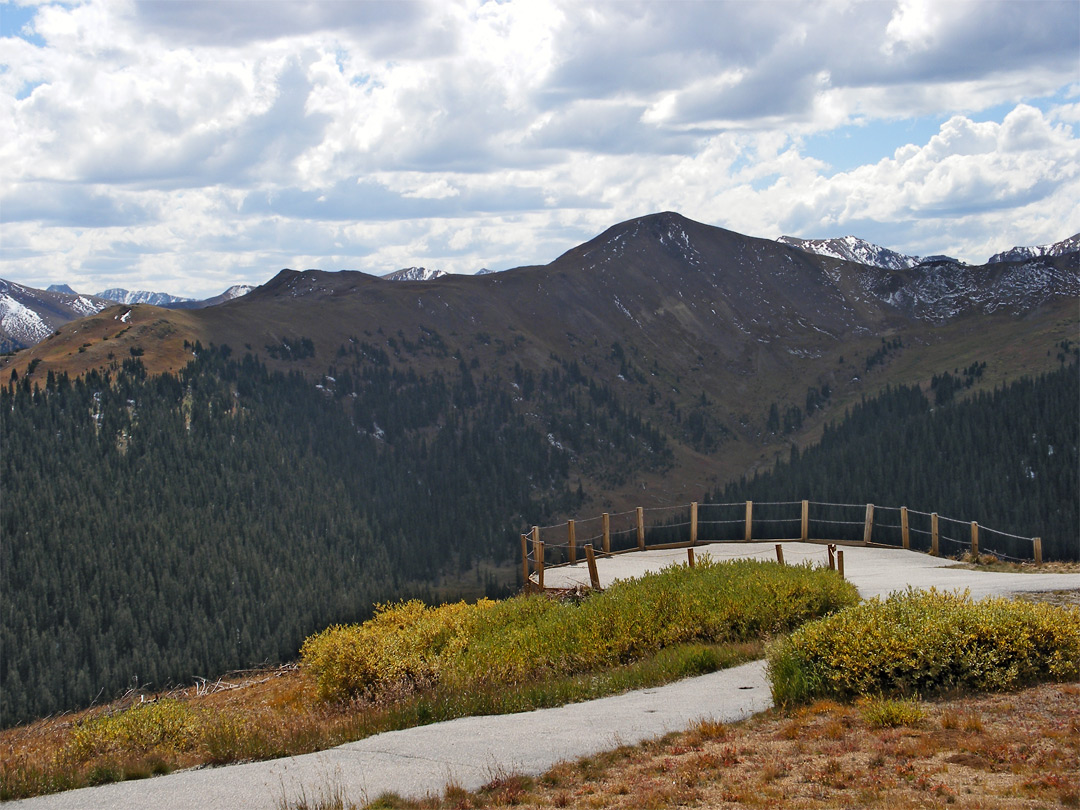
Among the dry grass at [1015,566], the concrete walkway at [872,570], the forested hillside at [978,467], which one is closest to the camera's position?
the concrete walkway at [872,570]

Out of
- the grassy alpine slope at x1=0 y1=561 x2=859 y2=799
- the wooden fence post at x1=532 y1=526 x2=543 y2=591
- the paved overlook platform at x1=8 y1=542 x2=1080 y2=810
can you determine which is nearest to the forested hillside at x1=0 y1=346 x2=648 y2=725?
the wooden fence post at x1=532 y1=526 x2=543 y2=591

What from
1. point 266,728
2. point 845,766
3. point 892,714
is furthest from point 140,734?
point 892,714

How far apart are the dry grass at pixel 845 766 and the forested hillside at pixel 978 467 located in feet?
292

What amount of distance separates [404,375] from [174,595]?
249ft

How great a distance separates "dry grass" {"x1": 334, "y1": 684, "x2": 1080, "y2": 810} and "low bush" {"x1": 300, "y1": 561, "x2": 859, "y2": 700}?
452 centimetres

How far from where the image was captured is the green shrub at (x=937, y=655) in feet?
34.9

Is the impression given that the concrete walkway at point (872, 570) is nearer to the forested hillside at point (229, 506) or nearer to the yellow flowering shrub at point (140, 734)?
the yellow flowering shrub at point (140, 734)

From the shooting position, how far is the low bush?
590 inches

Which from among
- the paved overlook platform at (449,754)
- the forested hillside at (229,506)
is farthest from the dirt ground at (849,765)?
the forested hillside at (229,506)

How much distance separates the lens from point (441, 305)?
193 meters

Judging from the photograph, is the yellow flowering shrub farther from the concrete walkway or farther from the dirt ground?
the concrete walkway

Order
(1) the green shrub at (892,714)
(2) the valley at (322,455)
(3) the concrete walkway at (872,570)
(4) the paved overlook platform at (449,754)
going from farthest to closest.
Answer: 1. (2) the valley at (322,455)
2. (3) the concrete walkway at (872,570)
3. (1) the green shrub at (892,714)
4. (4) the paved overlook platform at (449,754)

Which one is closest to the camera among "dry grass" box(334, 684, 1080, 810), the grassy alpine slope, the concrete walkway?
"dry grass" box(334, 684, 1080, 810)

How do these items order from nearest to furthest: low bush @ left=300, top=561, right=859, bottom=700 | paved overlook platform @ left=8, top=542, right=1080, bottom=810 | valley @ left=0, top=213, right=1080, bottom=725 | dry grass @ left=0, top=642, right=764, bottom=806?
1. paved overlook platform @ left=8, top=542, right=1080, bottom=810
2. dry grass @ left=0, top=642, right=764, bottom=806
3. low bush @ left=300, top=561, right=859, bottom=700
4. valley @ left=0, top=213, right=1080, bottom=725
